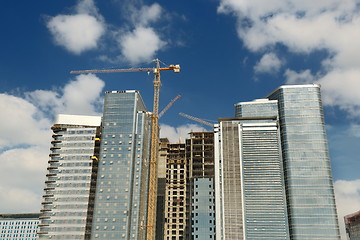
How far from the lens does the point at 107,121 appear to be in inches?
6752

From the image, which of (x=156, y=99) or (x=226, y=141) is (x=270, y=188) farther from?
(x=156, y=99)

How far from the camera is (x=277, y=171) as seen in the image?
166m

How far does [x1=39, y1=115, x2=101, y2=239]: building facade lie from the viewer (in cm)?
15700

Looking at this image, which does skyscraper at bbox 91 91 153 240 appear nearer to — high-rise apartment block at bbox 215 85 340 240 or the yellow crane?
the yellow crane

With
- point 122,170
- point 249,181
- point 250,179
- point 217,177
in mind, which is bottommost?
point 249,181

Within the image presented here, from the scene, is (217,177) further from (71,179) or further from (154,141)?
(71,179)

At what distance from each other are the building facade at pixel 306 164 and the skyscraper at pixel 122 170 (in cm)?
6250

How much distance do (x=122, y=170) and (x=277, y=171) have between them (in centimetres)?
6665

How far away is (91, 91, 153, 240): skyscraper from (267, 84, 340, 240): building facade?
6250cm

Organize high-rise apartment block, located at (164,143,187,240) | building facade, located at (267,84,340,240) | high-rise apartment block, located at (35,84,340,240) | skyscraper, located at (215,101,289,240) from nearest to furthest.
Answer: building facade, located at (267,84,340,240) → high-rise apartment block, located at (35,84,340,240) → skyscraper, located at (215,101,289,240) → high-rise apartment block, located at (164,143,187,240)

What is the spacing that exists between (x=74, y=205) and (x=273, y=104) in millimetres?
100368

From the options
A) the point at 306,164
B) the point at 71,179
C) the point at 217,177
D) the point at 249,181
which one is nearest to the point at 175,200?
the point at 217,177

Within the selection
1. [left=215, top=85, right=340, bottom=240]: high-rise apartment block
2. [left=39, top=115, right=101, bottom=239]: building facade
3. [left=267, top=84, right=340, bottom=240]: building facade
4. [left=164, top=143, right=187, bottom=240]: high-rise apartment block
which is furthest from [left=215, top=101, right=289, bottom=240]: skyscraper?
[left=39, top=115, right=101, bottom=239]: building facade

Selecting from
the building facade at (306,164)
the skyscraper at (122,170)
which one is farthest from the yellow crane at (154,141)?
the building facade at (306,164)
